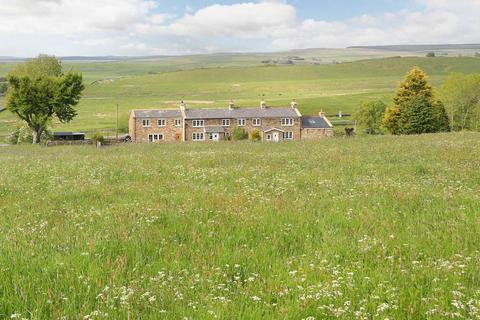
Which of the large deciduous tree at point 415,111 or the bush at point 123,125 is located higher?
the large deciduous tree at point 415,111

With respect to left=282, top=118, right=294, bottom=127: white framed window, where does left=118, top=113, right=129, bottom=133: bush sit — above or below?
below

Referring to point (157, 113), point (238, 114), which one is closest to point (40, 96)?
point (157, 113)

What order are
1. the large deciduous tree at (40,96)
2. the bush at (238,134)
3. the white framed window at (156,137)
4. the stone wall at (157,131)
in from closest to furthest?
the large deciduous tree at (40,96)
the bush at (238,134)
the stone wall at (157,131)
the white framed window at (156,137)

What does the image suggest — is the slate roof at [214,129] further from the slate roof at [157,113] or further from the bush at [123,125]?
the bush at [123,125]

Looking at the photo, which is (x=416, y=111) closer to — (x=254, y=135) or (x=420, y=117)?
(x=420, y=117)

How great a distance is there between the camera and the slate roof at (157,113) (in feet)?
347

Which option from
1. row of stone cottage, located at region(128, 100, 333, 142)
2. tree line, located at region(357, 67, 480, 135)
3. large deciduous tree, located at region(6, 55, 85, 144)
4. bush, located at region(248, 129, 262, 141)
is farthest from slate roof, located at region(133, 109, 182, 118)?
tree line, located at region(357, 67, 480, 135)

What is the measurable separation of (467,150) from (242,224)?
18935mm

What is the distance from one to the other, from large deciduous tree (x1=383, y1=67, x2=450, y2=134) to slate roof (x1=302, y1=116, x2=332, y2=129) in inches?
1094

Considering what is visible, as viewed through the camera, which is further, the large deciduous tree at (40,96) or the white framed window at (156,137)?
the white framed window at (156,137)

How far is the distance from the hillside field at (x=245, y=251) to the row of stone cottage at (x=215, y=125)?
92459mm

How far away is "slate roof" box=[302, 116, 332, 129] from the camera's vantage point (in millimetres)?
108125

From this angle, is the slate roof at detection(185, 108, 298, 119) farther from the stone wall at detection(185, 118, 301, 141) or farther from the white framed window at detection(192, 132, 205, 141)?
the white framed window at detection(192, 132, 205, 141)

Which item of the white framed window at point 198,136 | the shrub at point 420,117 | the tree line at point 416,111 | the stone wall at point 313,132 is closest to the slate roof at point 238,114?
the white framed window at point 198,136
